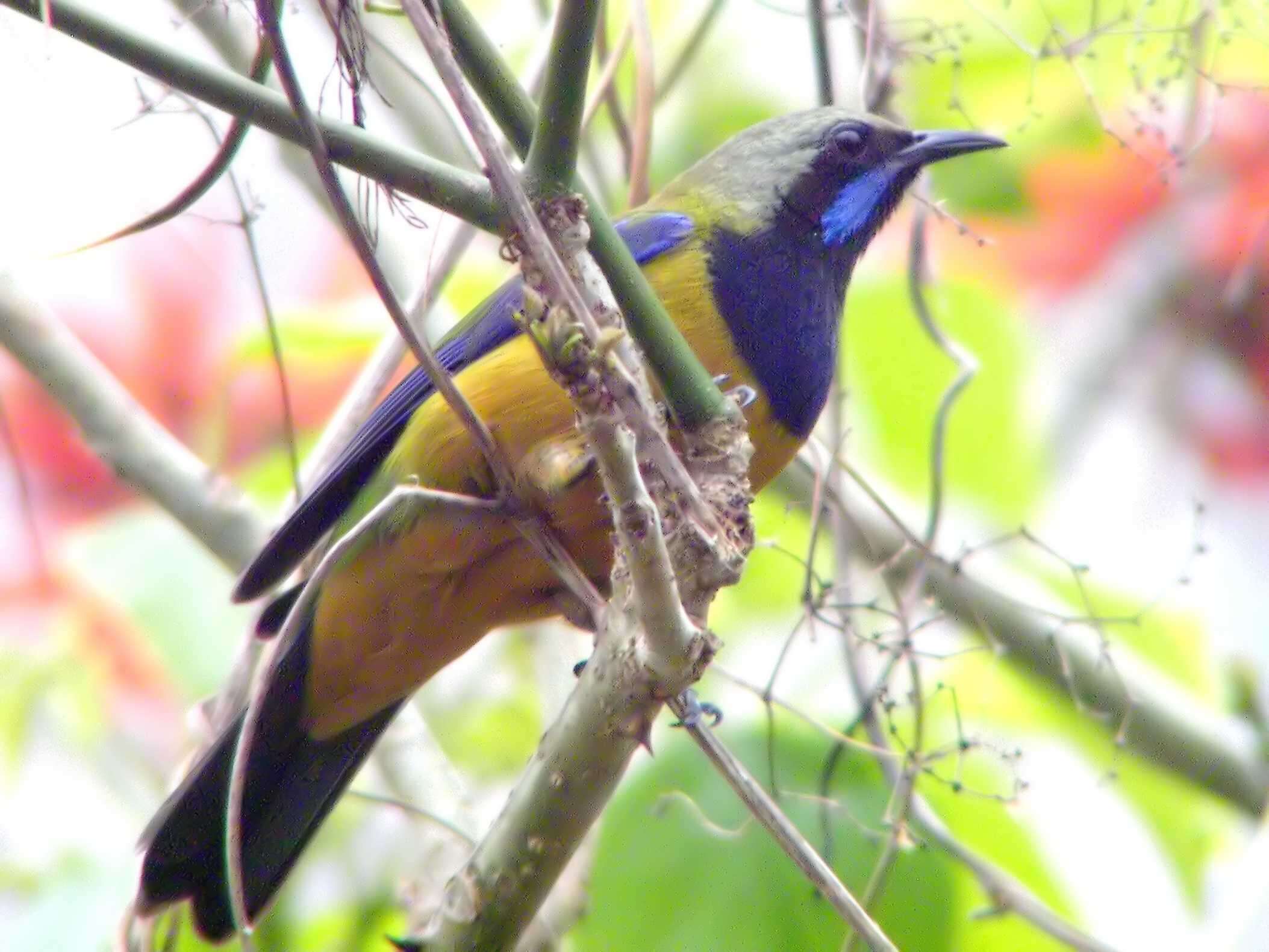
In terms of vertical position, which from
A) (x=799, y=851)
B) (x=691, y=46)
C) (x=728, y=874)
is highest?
(x=691, y=46)

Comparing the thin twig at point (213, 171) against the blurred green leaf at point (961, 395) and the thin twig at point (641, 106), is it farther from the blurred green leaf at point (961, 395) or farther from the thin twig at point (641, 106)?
the blurred green leaf at point (961, 395)

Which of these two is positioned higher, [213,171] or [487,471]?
[213,171]

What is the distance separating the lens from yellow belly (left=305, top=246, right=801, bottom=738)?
263cm

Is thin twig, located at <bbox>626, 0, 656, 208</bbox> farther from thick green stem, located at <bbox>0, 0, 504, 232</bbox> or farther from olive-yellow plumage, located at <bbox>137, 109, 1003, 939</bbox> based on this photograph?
thick green stem, located at <bbox>0, 0, 504, 232</bbox>

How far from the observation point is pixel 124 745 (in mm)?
4203

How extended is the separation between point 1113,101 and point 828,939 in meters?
2.49

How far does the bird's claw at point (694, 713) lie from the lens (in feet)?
6.60

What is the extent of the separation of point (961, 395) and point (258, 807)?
194 centimetres

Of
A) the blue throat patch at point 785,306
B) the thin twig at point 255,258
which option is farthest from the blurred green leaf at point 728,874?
the thin twig at point 255,258

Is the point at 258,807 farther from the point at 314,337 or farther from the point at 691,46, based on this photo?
the point at 691,46

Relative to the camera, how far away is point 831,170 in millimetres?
3234

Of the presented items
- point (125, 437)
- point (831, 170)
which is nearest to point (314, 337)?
point (125, 437)

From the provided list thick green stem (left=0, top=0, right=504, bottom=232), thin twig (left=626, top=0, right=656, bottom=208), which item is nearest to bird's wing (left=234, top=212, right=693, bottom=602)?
thin twig (left=626, top=0, right=656, bottom=208)

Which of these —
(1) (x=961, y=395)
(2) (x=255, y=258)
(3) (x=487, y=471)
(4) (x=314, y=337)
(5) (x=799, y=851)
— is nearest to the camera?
(5) (x=799, y=851)
